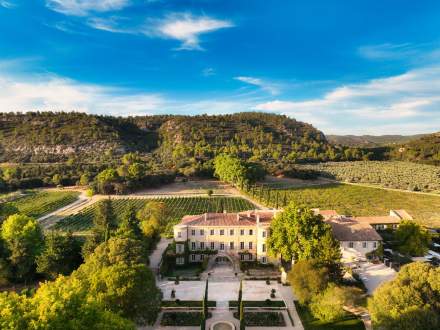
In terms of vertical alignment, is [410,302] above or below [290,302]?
above

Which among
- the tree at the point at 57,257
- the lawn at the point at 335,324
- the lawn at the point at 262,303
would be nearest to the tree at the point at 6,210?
the tree at the point at 57,257

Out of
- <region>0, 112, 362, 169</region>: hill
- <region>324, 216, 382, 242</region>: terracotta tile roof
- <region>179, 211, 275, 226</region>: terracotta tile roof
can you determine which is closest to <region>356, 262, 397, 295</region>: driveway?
<region>324, 216, 382, 242</region>: terracotta tile roof

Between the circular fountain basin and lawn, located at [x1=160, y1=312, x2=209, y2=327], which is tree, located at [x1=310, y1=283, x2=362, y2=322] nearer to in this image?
the circular fountain basin

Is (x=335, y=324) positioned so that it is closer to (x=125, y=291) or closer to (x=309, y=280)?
(x=309, y=280)

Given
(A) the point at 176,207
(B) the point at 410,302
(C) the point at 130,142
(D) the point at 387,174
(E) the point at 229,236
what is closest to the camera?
(B) the point at 410,302

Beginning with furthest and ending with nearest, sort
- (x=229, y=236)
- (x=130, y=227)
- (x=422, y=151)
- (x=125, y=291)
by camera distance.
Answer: (x=422, y=151) → (x=229, y=236) → (x=130, y=227) → (x=125, y=291)

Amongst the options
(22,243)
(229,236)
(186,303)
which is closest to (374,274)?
(229,236)
